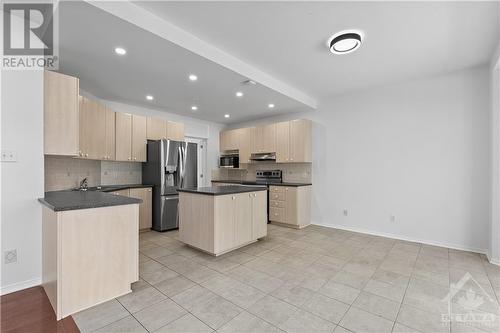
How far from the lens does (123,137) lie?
436 cm

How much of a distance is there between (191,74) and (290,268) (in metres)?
3.00

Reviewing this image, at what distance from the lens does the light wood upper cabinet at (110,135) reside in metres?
4.07

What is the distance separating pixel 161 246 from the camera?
3.61 metres

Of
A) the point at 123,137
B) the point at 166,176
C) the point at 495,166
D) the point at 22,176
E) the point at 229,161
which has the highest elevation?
the point at 123,137

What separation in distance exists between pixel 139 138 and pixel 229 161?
2526 millimetres

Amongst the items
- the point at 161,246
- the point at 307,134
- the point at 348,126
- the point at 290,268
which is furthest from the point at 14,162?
the point at 348,126

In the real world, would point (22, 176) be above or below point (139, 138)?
below

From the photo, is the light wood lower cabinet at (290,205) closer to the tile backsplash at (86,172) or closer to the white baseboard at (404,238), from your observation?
the white baseboard at (404,238)

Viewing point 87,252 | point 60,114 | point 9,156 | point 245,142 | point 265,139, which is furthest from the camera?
point 245,142

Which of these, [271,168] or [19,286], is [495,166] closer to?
[271,168]

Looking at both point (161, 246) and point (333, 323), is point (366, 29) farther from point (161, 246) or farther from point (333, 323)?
point (161, 246)

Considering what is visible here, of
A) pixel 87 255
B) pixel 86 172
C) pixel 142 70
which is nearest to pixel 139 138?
pixel 86 172

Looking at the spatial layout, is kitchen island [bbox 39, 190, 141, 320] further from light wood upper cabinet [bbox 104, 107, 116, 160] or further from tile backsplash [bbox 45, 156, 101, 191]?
light wood upper cabinet [bbox 104, 107, 116, 160]

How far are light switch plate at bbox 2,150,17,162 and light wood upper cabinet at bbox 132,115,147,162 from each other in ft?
7.54
